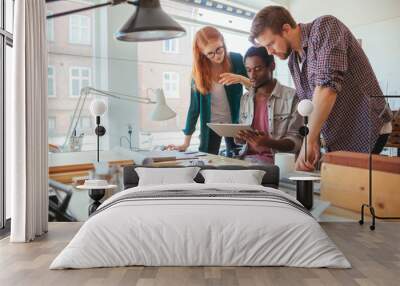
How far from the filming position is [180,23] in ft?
19.3

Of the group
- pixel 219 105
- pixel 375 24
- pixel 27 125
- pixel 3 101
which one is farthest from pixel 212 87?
pixel 3 101

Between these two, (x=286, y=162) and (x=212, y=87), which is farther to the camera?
(x=212, y=87)

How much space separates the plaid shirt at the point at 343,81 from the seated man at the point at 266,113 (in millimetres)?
334

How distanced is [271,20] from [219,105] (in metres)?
1.24

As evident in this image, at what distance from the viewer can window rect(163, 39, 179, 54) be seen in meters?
5.90

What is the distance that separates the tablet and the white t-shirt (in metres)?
0.05

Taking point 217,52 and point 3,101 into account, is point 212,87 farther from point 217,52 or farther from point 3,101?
point 3,101

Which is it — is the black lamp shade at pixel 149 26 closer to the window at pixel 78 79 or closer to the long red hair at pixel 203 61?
the long red hair at pixel 203 61

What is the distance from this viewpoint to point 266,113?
591cm

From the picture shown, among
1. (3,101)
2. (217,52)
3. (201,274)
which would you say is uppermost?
(217,52)

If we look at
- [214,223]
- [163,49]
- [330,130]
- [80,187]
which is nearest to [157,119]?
[163,49]

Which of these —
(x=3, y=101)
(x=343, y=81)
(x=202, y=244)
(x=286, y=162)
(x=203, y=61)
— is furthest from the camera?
(x=203, y=61)

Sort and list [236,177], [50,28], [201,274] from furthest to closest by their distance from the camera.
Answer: [50,28], [236,177], [201,274]

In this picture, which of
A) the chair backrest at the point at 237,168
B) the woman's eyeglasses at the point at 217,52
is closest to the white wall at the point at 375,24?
the woman's eyeglasses at the point at 217,52
